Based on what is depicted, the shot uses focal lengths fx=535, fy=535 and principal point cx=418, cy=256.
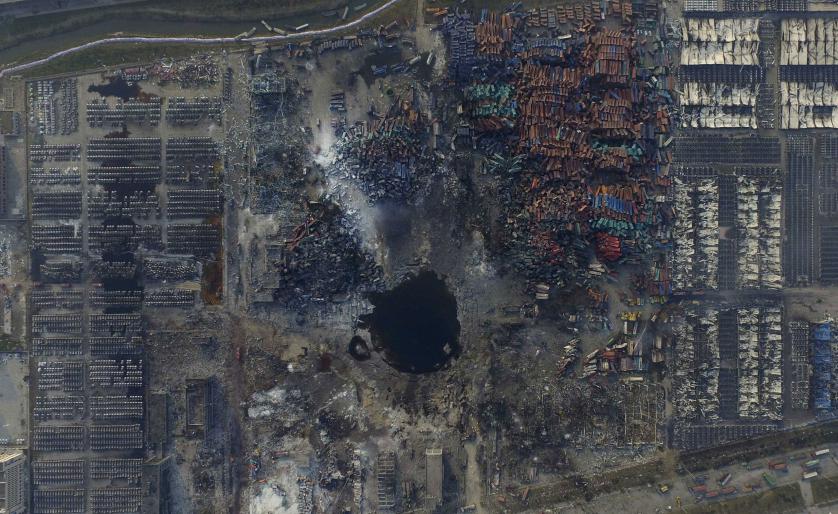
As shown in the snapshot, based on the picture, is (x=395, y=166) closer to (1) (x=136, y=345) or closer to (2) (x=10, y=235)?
Result: (1) (x=136, y=345)

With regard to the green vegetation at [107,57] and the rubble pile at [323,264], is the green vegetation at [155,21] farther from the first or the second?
the rubble pile at [323,264]

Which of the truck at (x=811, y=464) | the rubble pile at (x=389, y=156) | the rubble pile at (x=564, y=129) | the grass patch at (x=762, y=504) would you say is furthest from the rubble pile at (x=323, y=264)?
the truck at (x=811, y=464)

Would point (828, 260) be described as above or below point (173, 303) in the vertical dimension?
above

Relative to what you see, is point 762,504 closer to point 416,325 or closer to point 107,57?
point 416,325

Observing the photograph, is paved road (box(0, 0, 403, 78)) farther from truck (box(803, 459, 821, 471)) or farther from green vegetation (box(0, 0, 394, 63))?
truck (box(803, 459, 821, 471))

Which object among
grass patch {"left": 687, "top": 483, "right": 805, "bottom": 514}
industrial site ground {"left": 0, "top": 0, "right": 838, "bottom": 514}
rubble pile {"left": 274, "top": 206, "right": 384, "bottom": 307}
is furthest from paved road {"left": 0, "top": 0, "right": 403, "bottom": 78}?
grass patch {"left": 687, "top": 483, "right": 805, "bottom": 514}

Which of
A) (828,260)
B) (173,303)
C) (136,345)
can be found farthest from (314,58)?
(828,260)
